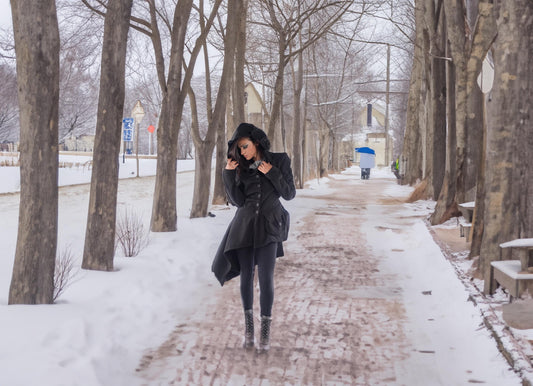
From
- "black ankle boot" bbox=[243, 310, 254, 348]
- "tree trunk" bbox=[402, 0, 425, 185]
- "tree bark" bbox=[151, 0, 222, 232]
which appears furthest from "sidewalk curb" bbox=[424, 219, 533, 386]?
"tree trunk" bbox=[402, 0, 425, 185]

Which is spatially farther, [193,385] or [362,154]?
[362,154]

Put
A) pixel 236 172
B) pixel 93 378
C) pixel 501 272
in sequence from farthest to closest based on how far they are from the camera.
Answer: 1. pixel 501 272
2. pixel 236 172
3. pixel 93 378

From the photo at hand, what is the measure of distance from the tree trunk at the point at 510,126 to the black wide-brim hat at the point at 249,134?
3.07m

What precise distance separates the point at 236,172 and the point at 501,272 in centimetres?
292

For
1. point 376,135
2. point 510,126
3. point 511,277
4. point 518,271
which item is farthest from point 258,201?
point 376,135

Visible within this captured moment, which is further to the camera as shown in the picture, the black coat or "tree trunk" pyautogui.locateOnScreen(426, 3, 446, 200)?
"tree trunk" pyautogui.locateOnScreen(426, 3, 446, 200)

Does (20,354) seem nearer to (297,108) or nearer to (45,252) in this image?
(45,252)

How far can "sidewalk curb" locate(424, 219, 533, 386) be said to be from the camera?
439 cm

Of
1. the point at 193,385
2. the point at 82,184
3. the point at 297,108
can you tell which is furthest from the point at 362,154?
the point at 193,385

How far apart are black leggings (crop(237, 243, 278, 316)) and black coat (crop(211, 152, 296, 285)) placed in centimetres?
9

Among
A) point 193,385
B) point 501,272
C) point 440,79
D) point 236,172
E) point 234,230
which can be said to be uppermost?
point 440,79

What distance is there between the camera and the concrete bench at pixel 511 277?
5.87m

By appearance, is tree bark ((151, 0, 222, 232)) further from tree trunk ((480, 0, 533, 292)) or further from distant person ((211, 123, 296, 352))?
distant person ((211, 123, 296, 352))

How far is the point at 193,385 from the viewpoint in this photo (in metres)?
4.50
